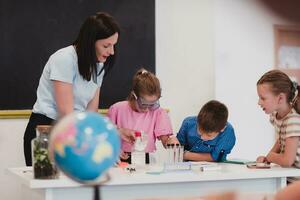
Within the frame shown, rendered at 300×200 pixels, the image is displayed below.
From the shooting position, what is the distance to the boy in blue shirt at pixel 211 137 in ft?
10.0

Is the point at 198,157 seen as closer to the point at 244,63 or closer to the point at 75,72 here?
the point at 75,72

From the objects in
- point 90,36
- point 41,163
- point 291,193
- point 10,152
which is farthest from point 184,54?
point 291,193

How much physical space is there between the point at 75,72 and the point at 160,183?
0.73 meters

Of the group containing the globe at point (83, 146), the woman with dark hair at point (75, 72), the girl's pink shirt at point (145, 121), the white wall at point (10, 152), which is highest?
the woman with dark hair at point (75, 72)

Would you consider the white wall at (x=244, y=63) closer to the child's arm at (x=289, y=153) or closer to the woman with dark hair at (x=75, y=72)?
the child's arm at (x=289, y=153)

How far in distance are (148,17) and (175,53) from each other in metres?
0.38

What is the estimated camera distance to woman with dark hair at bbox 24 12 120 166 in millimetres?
2547

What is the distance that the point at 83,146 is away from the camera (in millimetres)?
881

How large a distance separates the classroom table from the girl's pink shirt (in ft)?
2.06

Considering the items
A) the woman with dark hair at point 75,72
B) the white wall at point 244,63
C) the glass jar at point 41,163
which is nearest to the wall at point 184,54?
the white wall at point 244,63

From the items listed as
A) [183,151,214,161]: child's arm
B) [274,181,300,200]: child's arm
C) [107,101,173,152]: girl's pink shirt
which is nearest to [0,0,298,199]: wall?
[107,101,173,152]: girl's pink shirt

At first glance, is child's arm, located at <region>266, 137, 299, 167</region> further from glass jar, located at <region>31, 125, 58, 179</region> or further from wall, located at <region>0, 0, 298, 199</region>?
wall, located at <region>0, 0, 298, 199</region>

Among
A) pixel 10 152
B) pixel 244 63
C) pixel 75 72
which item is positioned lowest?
pixel 10 152

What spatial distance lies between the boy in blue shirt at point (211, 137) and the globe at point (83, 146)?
2130mm
